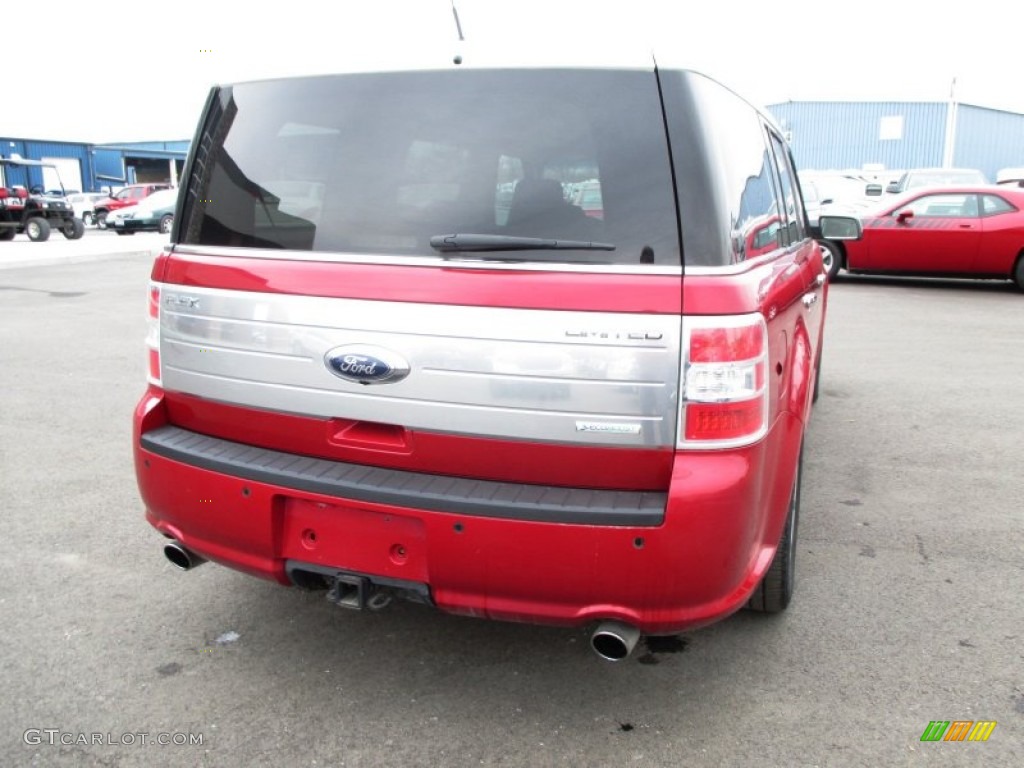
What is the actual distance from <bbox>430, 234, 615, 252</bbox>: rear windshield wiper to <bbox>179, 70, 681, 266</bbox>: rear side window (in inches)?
0.6

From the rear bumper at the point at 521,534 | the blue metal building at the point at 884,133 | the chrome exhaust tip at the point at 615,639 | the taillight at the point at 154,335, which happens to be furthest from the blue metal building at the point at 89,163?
the chrome exhaust tip at the point at 615,639

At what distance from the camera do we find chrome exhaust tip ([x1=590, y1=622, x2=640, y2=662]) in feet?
7.75

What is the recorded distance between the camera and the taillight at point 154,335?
2881 mm

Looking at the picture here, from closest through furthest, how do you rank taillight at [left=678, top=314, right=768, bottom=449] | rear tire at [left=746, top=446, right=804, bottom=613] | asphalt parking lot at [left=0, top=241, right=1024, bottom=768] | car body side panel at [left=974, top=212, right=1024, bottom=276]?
taillight at [left=678, top=314, right=768, bottom=449]
asphalt parking lot at [left=0, top=241, right=1024, bottom=768]
rear tire at [left=746, top=446, right=804, bottom=613]
car body side panel at [left=974, top=212, right=1024, bottom=276]

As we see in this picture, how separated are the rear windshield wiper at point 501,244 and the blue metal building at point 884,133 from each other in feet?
140

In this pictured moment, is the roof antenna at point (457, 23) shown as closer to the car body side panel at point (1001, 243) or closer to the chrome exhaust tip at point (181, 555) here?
the chrome exhaust tip at point (181, 555)

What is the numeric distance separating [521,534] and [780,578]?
4.24 feet

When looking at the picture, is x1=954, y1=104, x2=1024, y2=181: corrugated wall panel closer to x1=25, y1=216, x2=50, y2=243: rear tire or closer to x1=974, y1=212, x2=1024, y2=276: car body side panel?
x1=974, y1=212, x2=1024, y2=276: car body side panel

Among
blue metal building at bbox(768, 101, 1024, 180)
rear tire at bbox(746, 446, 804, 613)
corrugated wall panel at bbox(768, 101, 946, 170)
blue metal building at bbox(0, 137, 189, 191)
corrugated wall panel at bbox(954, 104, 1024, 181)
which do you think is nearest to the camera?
rear tire at bbox(746, 446, 804, 613)

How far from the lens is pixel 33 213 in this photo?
24.0 meters

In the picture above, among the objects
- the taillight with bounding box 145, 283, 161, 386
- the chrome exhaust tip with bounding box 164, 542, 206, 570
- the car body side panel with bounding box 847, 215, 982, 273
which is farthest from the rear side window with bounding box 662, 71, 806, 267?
the car body side panel with bounding box 847, 215, 982, 273

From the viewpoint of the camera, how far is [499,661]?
3.01m

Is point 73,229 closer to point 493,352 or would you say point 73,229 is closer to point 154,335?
point 154,335

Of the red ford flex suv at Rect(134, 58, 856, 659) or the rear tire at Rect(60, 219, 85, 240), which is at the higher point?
the red ford flex suv at Rect(134, 58, 856, 659)
